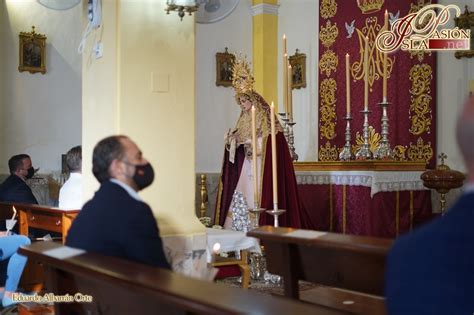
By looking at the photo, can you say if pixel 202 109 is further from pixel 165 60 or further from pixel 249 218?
pixel 165 60

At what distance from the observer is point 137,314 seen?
235 centimetres

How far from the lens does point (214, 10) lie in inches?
383

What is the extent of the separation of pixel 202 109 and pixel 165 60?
18.4ft

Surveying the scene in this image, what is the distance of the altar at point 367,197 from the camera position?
20.4ft

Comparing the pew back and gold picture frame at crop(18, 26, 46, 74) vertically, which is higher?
gold picture frame at crop(18, 26, 46, 74)

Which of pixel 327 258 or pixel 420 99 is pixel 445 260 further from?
pixel 420 99

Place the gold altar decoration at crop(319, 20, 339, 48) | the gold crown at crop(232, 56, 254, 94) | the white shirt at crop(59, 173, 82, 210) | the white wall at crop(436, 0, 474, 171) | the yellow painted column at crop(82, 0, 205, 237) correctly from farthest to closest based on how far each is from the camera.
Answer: the gold altar decoration at crop(319, 20, 339, 48), the white wall at crop(436, 0, 474, 171), the gold crown at crop(232, 56, 254, 94), the white shirt at crop(59, 173, 82, 210), the yellow painted column at crop(82, 0, 205, 237)

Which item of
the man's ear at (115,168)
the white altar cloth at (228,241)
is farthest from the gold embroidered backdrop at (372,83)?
the man's ear at (115,168)

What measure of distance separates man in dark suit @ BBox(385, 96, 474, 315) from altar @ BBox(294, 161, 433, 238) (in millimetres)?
4606

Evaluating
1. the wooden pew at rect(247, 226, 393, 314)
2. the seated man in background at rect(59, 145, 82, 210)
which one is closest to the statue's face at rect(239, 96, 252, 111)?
the seated man in background at rect(59, 145, 82, 210)

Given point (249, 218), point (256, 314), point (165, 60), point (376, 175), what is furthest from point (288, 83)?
point (256, 314)

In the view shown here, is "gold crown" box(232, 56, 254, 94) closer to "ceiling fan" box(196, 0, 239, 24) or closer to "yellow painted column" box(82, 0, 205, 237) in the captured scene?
"yellow painted column" box(82, 0, 205, 237)

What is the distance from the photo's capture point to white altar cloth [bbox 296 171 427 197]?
20.1 ft

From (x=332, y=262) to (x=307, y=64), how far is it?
641 cm
